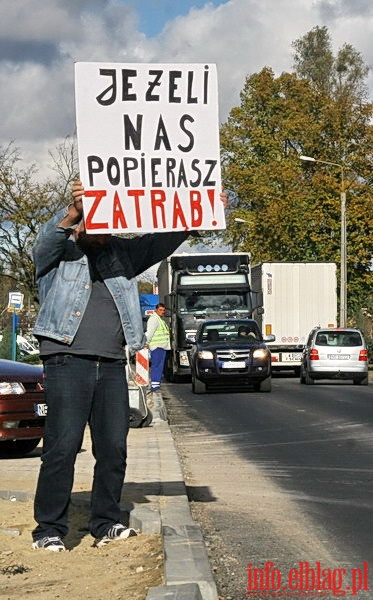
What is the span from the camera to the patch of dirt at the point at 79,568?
637 centimetres

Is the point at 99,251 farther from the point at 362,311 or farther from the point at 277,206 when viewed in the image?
the point at 277,206

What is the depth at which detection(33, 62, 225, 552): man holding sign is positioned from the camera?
7387 mm

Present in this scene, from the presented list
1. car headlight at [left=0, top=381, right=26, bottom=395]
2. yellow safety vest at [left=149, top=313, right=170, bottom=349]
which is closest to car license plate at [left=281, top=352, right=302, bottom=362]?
yellow safety vest at [left=149, top=313, right=170, bottom=349]

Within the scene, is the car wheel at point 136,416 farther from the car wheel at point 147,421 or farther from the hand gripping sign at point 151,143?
the hand gripping sign at point 151,143

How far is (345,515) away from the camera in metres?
9.34

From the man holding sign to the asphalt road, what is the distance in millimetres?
886

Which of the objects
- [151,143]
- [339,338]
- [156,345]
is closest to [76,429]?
[151,143]

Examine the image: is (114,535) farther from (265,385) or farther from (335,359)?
(335,359)

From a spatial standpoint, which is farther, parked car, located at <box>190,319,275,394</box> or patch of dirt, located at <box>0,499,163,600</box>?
parked car, located at <box>190,319,275,394</box>

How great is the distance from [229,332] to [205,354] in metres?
1.49

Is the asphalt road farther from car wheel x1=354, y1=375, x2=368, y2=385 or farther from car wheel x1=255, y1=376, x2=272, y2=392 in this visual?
car wheel x1=354, y1=375, x2=368, y2=385

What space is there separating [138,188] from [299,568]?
7.96 ft

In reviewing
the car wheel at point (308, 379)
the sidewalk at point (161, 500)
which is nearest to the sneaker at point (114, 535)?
the sidewalk at point (161, 500)

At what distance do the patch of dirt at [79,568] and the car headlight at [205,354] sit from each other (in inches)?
861
